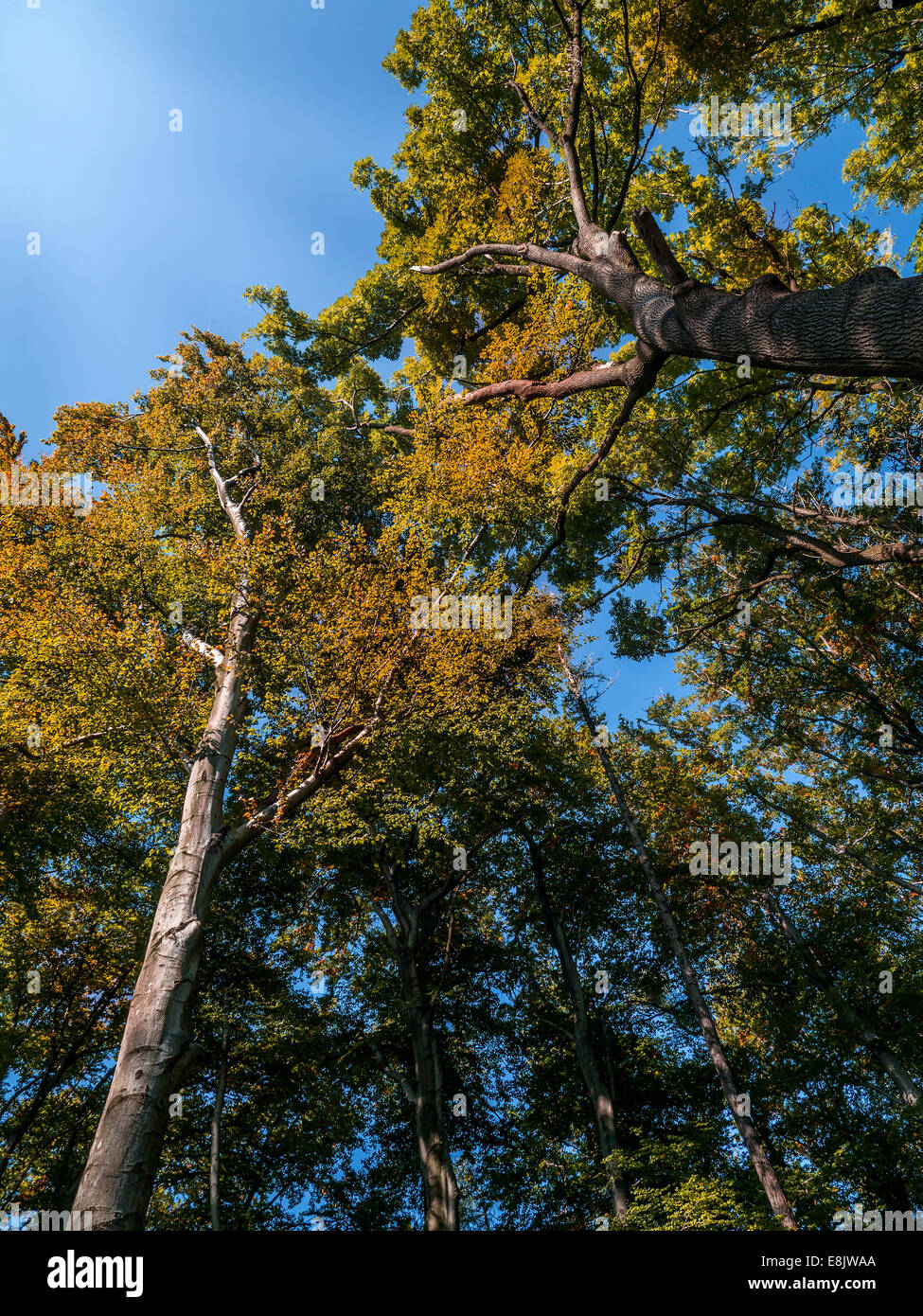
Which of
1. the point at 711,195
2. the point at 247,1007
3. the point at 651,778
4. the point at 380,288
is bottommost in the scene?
the point at 247,1007

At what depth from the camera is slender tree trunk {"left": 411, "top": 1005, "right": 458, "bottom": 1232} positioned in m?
11.3

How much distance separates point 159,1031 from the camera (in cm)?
657

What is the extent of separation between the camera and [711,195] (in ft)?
37.1

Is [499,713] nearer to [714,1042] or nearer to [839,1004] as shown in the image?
[714,1042]

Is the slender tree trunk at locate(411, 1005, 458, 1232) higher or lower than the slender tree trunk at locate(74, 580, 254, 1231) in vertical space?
lower

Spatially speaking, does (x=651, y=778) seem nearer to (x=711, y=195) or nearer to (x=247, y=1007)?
(x=247, y=1007)

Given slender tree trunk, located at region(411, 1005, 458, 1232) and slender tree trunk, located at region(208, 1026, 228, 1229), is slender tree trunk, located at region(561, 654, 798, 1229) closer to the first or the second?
slender tree trunk, located at region(411, 1005, 458, 1232)

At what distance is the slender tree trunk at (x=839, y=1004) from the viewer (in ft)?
44.9

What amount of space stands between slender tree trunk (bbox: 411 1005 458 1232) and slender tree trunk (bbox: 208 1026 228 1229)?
366 cm

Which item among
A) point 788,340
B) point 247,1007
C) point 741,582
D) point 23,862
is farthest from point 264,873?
point 788,340

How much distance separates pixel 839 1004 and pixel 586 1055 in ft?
18.9

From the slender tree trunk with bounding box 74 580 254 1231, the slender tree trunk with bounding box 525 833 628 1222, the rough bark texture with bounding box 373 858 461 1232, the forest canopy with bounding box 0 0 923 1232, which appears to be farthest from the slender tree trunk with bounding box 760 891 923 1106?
the slender tree trunk with bounding box 74 580 254 1231
